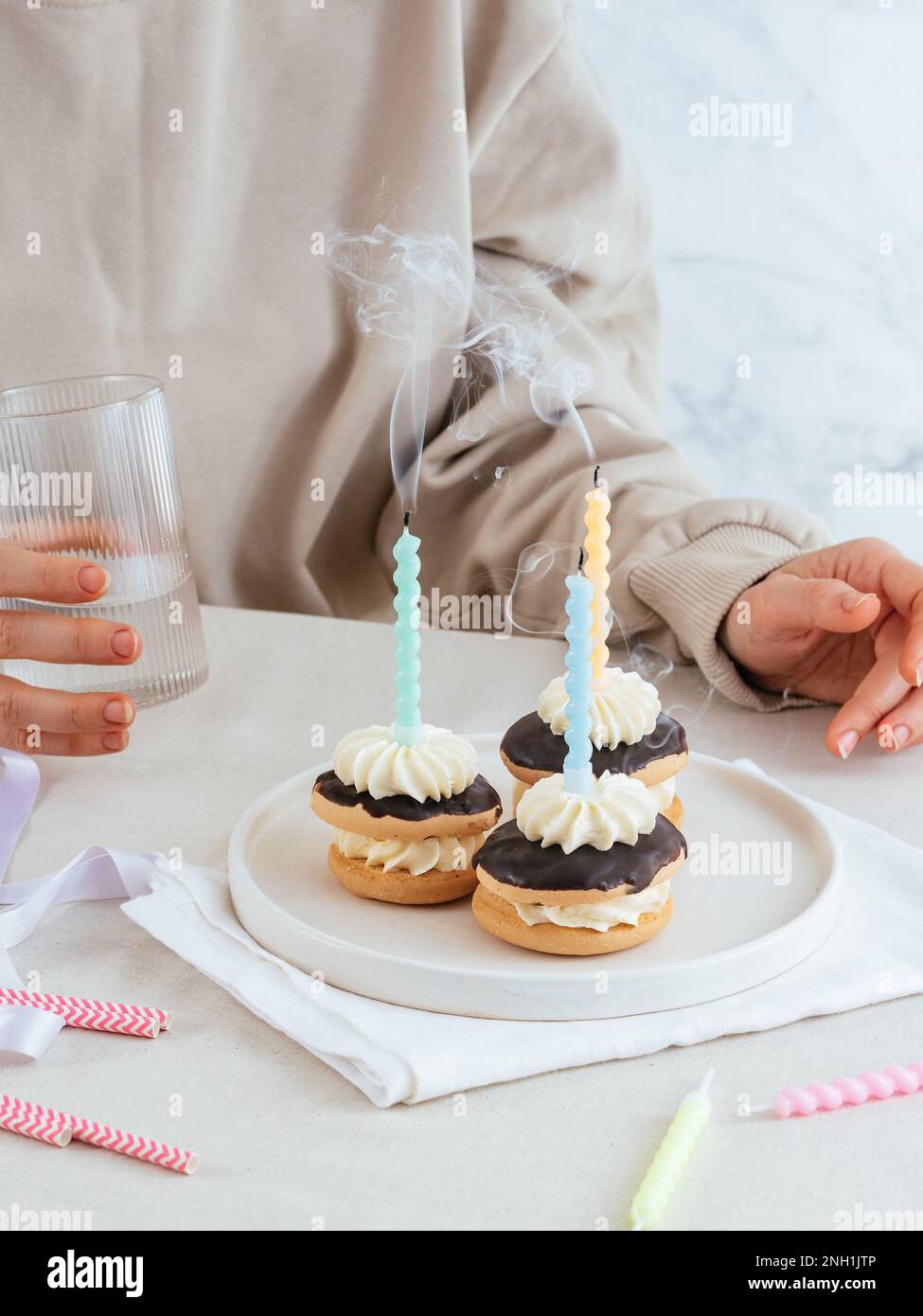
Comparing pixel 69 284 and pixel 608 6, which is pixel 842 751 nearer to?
pixel 69 284

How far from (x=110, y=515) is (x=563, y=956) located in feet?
1.98

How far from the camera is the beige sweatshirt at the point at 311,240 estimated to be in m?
1.52

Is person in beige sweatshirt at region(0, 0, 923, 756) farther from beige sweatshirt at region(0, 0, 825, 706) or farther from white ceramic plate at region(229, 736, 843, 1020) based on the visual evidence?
white ceramic plate at region(229, 736, 843, 1020)

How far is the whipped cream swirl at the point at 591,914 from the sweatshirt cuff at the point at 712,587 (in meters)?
0.50

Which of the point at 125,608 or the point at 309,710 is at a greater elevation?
the point at 125,608

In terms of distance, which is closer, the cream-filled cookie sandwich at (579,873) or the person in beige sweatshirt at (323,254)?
the cream-filled cookie sandwich at (579,873)

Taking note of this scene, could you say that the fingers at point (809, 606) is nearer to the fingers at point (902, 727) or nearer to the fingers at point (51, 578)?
the fingers at point (902, 727)

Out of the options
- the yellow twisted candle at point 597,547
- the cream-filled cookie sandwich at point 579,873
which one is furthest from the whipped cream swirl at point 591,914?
the yellow twisted candle at point 597,547

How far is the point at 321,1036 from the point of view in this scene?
2.56 feet

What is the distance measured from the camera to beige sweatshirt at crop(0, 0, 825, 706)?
1.52m

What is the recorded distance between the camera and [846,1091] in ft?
2.40

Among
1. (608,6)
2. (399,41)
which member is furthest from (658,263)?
(399,41)
